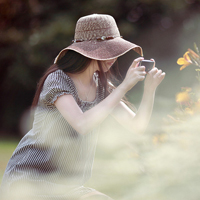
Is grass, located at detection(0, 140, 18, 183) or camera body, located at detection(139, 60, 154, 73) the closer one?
camera body, located at detection(139, 60, 154, 73)

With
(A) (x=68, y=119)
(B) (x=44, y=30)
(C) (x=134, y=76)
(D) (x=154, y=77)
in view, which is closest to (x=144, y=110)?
(D) (x=154, y=77)

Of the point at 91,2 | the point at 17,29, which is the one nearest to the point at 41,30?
the point at 17,29

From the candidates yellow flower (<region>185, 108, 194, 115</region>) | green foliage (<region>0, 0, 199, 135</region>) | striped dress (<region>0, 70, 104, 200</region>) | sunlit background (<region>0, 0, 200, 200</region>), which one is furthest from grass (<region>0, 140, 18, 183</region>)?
yellow flower (<region>185, 108, 194, 115</region>)

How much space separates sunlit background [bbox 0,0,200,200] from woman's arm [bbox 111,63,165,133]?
0.48 feet

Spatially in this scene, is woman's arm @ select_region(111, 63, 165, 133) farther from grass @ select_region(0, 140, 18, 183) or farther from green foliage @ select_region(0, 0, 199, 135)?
grass @ select_region(0, 140, 18, 183)

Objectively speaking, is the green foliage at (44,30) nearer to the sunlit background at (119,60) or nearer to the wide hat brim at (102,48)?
the sunlit background at (119,60)

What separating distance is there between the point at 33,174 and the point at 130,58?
2.66 m

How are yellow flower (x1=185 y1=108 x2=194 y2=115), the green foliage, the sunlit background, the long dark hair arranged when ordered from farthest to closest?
the green foliage → the sunlit background → the long dark hair → yellow flower (x1=185 y1=108 x2=194 y2=115)

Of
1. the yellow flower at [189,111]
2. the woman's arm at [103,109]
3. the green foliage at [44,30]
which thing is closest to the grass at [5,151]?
the green foliage at [44,30]

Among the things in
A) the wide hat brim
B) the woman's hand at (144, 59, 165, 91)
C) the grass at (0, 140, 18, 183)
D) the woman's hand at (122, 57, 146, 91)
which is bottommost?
the grass at (0, 140, 18, 183)

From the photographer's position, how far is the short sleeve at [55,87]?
53.5 inches

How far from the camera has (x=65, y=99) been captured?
1.34 m

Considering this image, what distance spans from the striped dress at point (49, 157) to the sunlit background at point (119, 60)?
0.41 meters

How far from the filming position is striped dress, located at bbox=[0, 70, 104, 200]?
1362 mm
